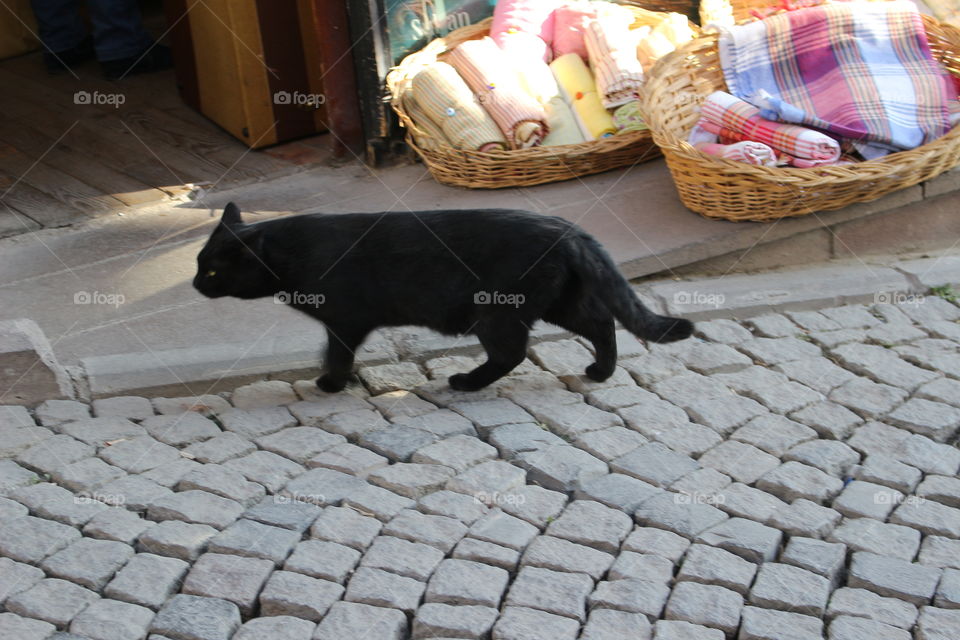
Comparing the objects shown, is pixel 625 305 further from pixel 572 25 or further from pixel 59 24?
pixel 59 24

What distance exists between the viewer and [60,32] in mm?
7352

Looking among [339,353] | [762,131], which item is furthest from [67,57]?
[762,131]

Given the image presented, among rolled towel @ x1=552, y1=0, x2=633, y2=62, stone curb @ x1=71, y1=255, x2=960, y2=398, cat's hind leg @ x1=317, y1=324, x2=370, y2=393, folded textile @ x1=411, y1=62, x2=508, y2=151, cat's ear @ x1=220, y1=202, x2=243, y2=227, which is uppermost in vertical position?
rolled towel @ x1=552, y1=0, x2=633, y2=62

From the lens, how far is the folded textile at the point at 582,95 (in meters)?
5.40

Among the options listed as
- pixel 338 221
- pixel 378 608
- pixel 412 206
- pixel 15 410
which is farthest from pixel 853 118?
pixel 15 410

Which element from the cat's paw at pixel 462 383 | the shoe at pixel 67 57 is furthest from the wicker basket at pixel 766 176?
the shoe at pixel 67 57

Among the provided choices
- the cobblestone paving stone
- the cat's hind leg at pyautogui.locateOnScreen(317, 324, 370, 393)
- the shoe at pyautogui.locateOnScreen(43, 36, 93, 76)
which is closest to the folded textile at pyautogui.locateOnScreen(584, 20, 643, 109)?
the cobblestone paving stone

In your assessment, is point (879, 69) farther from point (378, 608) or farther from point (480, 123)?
point (378, 608)

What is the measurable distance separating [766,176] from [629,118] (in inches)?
46.0

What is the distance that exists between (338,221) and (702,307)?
5.23 feet

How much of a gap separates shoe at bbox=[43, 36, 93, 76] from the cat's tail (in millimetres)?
5221

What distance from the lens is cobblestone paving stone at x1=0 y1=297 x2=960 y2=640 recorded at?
2.57 m

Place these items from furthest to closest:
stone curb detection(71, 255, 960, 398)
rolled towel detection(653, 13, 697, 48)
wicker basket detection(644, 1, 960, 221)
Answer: rolled towel detection(653, 13, 697, 48) → wicker basket detection(644, 1, 960, 221) → stone curb detection(71, 255, 960, 398)

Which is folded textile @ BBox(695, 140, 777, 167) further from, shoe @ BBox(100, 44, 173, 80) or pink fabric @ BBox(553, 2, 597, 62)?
shoe @ BBox(100, 44, 173, 80)
